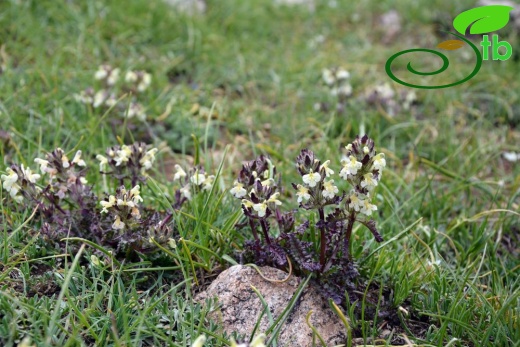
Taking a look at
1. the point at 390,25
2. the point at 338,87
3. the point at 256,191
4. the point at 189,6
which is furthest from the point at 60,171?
the point at 390,25

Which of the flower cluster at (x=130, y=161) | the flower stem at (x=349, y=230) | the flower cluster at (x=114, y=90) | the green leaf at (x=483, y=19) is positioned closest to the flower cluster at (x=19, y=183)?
the flower cluster at (x=130, y=161)

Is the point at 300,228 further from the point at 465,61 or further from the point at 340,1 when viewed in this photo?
the point at 340,1

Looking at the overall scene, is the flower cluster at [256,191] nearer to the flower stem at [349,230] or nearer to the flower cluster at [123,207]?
the flower stem at [349,230]

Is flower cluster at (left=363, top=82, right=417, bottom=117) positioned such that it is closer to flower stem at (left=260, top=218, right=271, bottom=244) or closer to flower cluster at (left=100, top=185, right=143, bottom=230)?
flower stem at (left=260, top=218, right=271, bottom=244)

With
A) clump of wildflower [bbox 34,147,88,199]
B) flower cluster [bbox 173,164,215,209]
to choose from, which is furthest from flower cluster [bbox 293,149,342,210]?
clump of wildflower [bbox 34,147,88,199]

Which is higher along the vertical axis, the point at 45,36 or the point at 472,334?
the point at 45,36

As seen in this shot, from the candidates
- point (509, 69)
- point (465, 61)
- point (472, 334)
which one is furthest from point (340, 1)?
point (472, 334)

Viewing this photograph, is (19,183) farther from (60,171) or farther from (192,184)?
(192,184)
